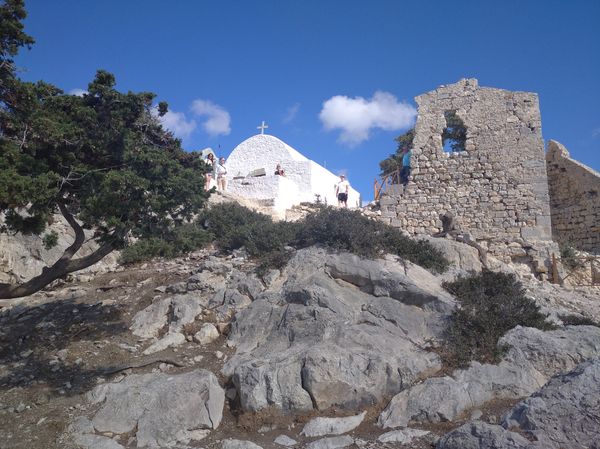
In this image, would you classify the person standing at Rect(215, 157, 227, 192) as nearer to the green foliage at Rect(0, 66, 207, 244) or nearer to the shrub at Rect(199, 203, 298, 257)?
the shrub at Rect(199, 203, 298, 257)

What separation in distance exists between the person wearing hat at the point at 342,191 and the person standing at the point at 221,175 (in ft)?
16.6

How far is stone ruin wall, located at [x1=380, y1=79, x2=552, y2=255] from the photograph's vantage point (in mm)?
13477

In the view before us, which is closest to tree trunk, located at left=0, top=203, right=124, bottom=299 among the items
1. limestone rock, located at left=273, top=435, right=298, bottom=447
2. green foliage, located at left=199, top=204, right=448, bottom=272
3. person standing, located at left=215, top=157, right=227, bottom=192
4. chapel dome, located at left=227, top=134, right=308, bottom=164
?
green foliage, located at left=199, top=204, right=448, bottom=272

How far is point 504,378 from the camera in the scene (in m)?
7.09

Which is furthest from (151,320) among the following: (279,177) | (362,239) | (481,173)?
(279,177)

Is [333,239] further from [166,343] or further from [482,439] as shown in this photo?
[482,439]

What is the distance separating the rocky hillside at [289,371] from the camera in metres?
6.14

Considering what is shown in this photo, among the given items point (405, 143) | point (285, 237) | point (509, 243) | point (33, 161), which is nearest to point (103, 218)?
point (33, 161)

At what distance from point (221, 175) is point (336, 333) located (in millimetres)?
15083

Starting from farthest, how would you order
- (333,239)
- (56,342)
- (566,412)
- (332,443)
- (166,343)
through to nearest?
1. (333,239)
2. (56,342)
3. (166,343)
4. (332,443)
5. (566,412)

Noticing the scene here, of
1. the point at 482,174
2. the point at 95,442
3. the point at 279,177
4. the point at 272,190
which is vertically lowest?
the point at 95,442

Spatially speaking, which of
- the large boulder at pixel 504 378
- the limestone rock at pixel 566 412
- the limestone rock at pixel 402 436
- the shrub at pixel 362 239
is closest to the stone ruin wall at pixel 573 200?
the shrub at pixel 362 239

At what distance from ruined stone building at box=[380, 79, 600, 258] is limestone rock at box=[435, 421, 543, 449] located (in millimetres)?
8590

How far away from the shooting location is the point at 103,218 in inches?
313
